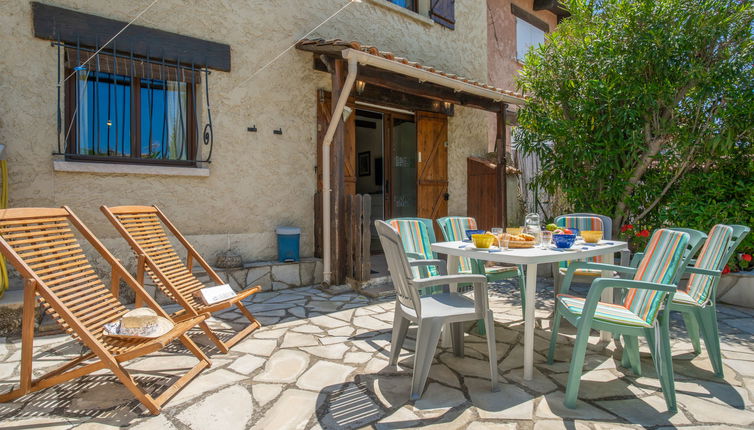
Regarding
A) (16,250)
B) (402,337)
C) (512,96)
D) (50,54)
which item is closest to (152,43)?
(50,54)

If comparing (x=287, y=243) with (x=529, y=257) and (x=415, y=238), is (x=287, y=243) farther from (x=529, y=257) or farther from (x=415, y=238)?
(x=529, y=257)

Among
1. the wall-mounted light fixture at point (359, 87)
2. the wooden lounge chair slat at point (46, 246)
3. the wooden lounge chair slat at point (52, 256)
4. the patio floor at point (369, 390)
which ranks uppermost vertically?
the wall-mounted light fixture at point (359, 87)

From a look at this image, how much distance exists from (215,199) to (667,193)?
18.0ft

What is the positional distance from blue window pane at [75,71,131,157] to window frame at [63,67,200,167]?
0.13 ft

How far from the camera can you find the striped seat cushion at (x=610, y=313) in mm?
2253

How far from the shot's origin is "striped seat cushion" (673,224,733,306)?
8.55ft

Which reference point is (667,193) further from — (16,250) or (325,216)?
(16,250)

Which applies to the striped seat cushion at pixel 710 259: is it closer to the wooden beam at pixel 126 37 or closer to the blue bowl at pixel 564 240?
the blue bowl at pixel 564 240

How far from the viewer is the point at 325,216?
5.18 meters

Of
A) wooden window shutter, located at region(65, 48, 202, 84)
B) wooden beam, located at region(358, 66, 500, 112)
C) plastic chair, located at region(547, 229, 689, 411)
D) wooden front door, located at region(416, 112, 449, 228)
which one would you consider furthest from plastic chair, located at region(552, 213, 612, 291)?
wooden window shutter, located at region(65, 48, 202, 84)

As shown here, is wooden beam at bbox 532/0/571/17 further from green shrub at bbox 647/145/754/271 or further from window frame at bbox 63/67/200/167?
window frame at bbox 63/67/200/167

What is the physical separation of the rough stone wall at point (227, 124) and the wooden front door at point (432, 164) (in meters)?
1.45

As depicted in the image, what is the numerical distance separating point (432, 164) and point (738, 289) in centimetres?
418

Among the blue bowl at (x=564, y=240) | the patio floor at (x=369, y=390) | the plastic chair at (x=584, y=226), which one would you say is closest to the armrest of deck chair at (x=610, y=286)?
the patio floor at (x=369, y=390)
